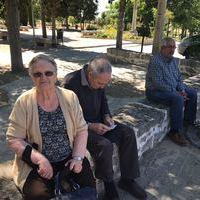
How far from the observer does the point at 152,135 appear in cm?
497

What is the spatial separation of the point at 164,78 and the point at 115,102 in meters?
2.63

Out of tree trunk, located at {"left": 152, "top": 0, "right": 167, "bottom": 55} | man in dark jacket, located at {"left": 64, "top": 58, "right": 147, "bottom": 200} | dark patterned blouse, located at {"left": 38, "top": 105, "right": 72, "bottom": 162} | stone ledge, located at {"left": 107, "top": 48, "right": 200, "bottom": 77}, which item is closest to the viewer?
dark patterned blouse, located at {"left": 38, "top": 105, "right": 72, "bottom": 162}

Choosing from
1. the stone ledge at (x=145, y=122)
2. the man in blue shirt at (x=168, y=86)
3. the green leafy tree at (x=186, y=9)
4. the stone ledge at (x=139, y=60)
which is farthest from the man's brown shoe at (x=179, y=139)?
the green leafy tree at (x=186, y=9)

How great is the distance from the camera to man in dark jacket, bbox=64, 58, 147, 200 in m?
3.60

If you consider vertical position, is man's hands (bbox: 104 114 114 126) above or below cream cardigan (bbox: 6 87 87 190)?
below

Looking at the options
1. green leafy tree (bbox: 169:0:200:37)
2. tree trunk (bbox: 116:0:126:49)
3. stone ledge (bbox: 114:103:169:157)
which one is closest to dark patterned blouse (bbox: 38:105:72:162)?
stone ledge (bbox: 114:103:169:157)

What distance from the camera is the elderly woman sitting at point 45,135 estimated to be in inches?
116

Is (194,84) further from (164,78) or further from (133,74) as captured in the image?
(133,74)

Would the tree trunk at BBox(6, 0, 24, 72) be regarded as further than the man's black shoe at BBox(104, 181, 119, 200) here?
Yes

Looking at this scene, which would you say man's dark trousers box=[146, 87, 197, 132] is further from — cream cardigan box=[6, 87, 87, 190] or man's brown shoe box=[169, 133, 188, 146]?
cream cardigan box=[6, 87, 87, 190]

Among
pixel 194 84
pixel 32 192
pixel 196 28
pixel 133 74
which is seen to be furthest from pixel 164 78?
pixel 196 28

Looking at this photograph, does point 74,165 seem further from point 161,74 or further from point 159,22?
point 159,22

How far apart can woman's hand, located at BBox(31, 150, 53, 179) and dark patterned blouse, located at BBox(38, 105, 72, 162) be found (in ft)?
0.53

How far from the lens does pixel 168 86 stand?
5531mm
